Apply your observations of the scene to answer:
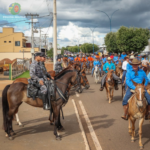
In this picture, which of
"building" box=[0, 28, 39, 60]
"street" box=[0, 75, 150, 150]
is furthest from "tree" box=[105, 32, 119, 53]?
"street" box=[0, 75, 150, 150]

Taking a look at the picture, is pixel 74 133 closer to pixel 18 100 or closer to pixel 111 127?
pixel 111 127

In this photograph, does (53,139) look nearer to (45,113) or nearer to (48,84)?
(48,84)

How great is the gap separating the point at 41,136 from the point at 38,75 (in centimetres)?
188

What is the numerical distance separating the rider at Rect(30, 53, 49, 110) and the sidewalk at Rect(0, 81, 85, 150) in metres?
0.99

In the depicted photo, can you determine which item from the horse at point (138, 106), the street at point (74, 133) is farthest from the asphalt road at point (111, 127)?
the horse at point (138, 106)

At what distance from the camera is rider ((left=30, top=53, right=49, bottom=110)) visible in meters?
7.02

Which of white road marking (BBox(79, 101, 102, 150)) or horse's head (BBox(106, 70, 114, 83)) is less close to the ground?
horse's head (BBox(106, 70, 114, 83))

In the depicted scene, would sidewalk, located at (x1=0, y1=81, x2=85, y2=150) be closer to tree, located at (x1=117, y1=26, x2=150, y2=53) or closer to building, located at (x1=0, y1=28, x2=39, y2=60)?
tree, located at (x1=117, y1=26, x2=150, y2=53)

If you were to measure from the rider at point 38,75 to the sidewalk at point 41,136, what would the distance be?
0.99 metres

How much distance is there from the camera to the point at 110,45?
5844cm

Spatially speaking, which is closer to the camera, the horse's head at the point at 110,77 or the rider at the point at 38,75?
the rider at the point at 38,75

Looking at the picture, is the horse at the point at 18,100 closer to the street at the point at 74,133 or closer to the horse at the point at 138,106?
the street at the point at 74,133

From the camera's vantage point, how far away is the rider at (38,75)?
702cm

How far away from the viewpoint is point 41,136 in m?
7.25
